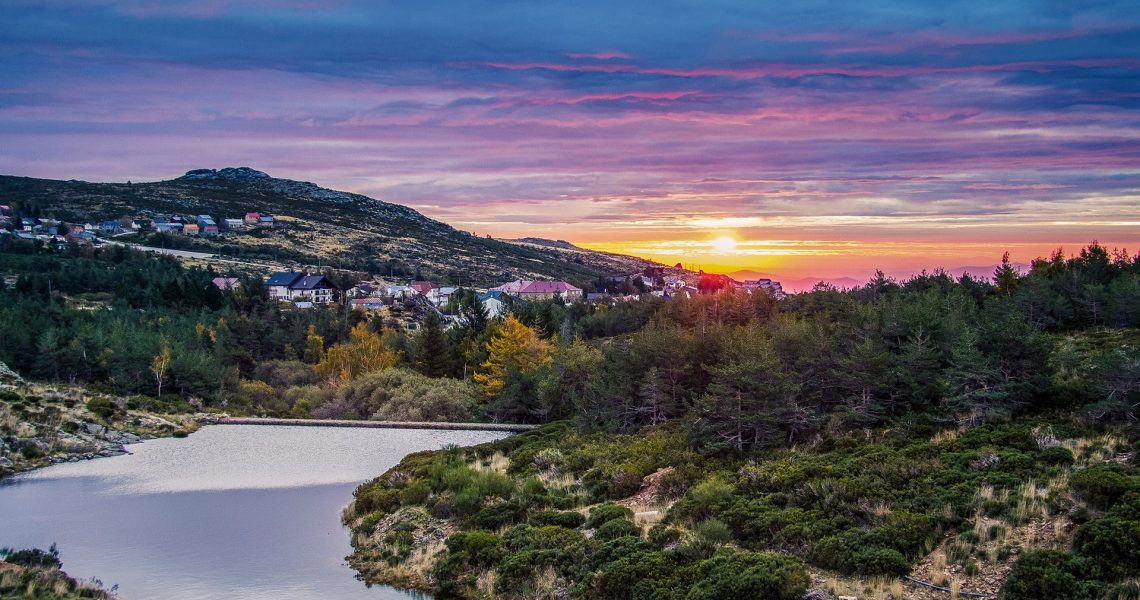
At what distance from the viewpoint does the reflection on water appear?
1947cm

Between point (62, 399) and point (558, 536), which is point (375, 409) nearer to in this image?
point (62, 399)

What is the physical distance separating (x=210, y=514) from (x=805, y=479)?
63.7 ft

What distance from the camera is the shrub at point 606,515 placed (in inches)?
786

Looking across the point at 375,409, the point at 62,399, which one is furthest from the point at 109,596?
the point at 375,409

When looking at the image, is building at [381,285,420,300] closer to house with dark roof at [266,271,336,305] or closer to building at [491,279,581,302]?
house with dark roof at [266,271,336,305]

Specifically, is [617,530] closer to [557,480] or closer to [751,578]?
[751,578]

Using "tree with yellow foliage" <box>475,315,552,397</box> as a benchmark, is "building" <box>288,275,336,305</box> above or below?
above

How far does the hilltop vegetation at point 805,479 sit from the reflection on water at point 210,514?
66.8 inches

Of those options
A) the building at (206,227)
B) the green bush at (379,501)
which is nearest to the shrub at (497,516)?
the green bush at (379,501)

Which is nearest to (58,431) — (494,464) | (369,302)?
(494,464)

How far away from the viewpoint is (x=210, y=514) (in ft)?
85.0

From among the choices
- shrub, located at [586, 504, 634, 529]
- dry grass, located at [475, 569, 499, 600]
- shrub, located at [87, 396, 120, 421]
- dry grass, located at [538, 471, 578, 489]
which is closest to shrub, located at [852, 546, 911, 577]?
shrub, located at [586, 504, 634, 529]

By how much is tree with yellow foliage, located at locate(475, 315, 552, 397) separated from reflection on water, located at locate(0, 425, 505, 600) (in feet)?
34.8

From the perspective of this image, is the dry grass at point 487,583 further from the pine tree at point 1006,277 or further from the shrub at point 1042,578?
the pine tree at point 1006,277
